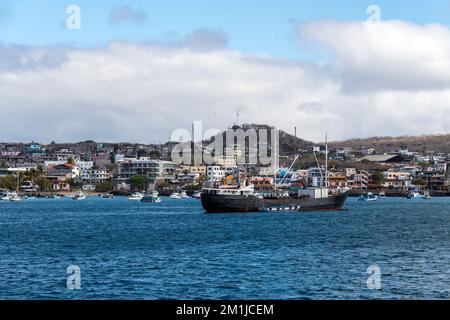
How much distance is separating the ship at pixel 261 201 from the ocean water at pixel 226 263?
27.7m

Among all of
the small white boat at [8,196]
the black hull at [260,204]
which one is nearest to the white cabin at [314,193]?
the black hull at [260,204]

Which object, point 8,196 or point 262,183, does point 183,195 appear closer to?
point 262,183

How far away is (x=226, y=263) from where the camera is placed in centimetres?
3447

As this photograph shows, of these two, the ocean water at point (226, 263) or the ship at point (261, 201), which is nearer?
the ocean water at point (226, 263)

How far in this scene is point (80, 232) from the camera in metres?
55.9

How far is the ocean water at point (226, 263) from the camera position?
86.3 ft

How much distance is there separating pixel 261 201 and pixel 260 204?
0.43m

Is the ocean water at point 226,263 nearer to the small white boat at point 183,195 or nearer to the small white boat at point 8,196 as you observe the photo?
the small white boat at point 8,196

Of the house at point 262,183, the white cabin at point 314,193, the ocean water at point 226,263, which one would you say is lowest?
the ocean water at point 226,263
